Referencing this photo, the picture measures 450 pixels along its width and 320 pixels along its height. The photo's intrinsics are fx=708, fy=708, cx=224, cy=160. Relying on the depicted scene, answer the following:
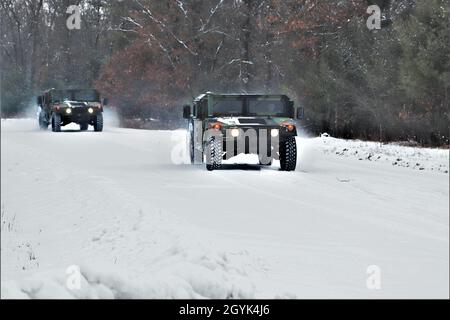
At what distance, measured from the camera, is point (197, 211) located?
925cm

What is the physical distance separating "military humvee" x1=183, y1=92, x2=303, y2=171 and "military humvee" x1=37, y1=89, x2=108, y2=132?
14097 millimetres

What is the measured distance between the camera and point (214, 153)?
46.2 feet

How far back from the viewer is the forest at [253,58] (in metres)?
27.2

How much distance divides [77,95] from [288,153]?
17.3 metres

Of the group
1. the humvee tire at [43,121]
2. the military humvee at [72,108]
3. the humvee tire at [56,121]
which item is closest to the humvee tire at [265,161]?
the military humvee at [72,108]

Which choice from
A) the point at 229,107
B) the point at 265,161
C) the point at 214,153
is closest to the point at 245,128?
the point at 214,153

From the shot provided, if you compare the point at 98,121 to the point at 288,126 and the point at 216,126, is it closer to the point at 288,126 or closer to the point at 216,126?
the point at 216,126

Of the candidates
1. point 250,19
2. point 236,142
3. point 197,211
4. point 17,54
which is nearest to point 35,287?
point 197,211

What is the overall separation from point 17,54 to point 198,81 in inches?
970

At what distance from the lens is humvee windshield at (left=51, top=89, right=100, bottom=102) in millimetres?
29344

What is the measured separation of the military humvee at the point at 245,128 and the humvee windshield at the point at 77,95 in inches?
597
